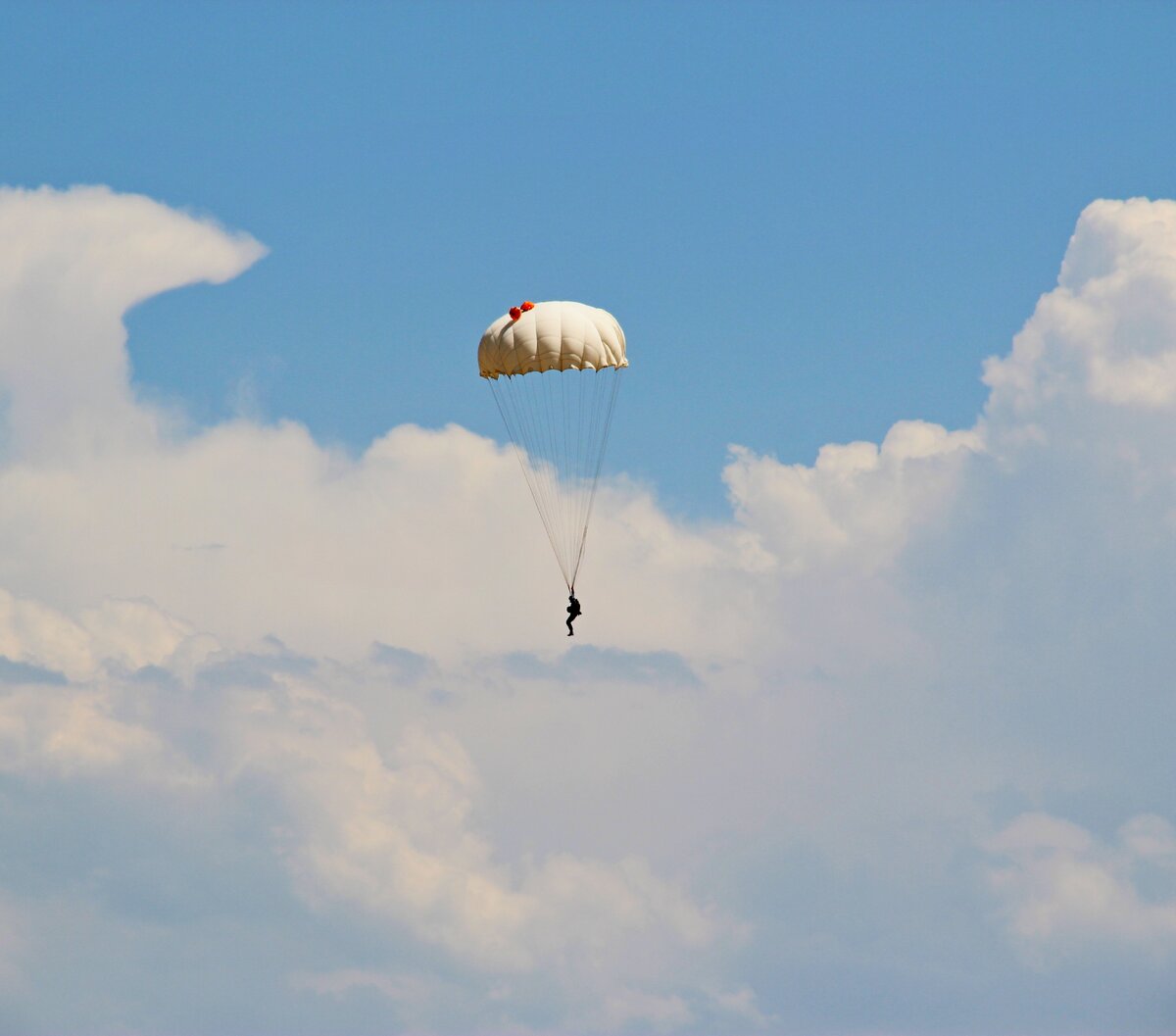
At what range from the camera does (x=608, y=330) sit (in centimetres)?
14025

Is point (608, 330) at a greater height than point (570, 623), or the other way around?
point (608, 330)

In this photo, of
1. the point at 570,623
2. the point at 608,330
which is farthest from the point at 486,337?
the point at 570,623

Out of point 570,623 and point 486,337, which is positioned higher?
point 486,337

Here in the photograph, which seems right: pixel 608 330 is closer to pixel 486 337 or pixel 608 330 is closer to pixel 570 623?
pixel 486 337

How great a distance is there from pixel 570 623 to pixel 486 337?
16.5 m

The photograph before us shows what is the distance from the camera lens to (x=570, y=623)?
140 metres

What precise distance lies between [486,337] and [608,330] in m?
6.82

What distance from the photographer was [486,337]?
13962 centimetres

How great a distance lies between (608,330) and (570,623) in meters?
16.4
